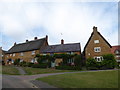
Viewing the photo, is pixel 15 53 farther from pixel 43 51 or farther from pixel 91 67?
pixel 91 67

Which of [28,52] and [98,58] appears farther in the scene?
[28,52]

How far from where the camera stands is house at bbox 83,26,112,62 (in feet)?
100.0

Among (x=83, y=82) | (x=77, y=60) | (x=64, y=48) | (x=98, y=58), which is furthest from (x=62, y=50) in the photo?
(x=83, y=82)

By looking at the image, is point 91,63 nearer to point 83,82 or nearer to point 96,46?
point 96,46

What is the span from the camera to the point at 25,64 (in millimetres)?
37188

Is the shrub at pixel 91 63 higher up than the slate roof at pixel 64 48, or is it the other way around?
the slate roof at pixel 64 48

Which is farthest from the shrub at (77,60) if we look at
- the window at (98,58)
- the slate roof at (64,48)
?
the window at (98,58)

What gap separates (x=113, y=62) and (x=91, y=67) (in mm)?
5587

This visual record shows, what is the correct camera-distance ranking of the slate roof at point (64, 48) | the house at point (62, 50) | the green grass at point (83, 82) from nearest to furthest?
the green grass at point (83, 82), the house at point (62, 50), the slate roof at point (64, 48)

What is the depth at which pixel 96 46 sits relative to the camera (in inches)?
1241

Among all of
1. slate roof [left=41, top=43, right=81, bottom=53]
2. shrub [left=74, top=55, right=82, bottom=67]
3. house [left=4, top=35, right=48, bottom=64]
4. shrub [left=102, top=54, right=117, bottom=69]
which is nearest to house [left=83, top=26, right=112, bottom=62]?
shrub [left=102, top=54, right=117, bottom=69]

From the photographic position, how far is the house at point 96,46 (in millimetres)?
30477

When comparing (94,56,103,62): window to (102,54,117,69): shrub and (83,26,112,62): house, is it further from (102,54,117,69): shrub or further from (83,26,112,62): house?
(102,54,117,69): shrub

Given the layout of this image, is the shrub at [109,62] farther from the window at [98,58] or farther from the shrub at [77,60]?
the shrub at [77,60]
